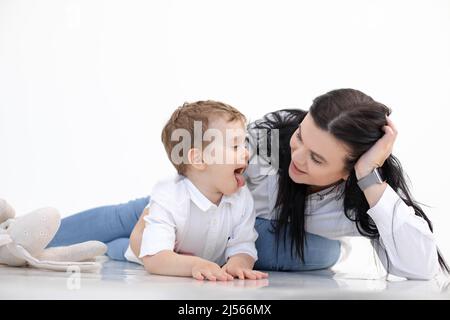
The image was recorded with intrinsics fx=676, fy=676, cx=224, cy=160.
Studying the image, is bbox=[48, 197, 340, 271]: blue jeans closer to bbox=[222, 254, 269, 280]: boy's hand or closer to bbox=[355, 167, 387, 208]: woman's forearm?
bbox=[222, 254, 269, 280]: boy's hand

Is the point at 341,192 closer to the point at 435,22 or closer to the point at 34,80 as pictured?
the point at 435,22

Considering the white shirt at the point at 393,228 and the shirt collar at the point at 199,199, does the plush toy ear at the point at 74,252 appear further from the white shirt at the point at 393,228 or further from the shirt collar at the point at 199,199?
the white shirt at the point at 393,228

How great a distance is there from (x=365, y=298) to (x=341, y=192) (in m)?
0.57

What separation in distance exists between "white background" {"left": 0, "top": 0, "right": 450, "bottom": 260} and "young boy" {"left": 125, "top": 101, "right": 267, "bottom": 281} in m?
1.72

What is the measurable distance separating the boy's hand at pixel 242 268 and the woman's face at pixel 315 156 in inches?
9.8

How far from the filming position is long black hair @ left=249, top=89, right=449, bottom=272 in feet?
5.54

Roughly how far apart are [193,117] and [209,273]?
1.41 feet

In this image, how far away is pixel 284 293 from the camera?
1.40 meters

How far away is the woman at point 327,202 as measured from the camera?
1701 millimetres

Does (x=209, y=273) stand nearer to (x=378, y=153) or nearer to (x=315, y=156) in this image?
(x=315, y=156)

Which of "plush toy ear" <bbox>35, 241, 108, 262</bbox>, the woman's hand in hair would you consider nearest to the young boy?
"plush toy ear" <bbox>35, 241, 108, 262</bbox>

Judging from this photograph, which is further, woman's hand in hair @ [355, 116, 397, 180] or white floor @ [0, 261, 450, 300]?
woman's hand in hair @ [355, 116, 397, 180]

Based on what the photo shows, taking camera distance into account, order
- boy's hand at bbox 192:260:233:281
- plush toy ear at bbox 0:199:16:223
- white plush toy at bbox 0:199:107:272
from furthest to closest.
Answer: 1. plush toy ear at bbox 0:199:16:223
2. white plush toy at bbox 0:199:107:272
3. boy's hand at bbox 192:260:233:281
